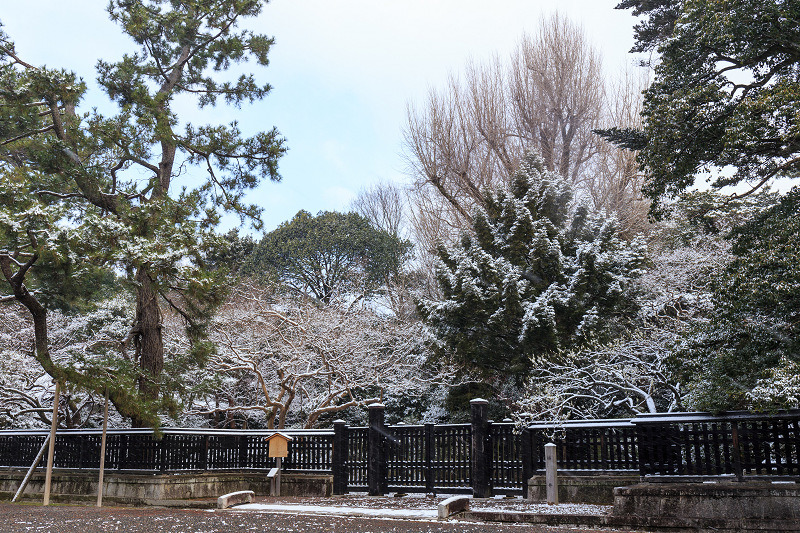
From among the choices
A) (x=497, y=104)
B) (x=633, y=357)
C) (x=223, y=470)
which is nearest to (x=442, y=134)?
(x=497, y=104)

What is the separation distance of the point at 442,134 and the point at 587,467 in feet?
46.7

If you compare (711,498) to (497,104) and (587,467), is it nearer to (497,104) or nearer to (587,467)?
(587,467)

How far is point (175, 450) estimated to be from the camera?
12.3m

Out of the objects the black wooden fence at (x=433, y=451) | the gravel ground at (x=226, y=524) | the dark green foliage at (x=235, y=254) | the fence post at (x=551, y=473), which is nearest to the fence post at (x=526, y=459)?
the black wooden fence at (x=433, y=451)

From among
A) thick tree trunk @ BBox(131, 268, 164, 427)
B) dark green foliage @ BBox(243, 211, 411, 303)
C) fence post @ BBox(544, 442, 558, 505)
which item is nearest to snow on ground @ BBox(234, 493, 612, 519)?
fence post @ BBox(544, 442, 558, 505)

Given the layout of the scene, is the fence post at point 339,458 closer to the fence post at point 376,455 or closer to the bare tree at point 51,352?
the fence post at point 376,455

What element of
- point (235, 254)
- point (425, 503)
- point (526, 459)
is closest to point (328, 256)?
point (235, 254)

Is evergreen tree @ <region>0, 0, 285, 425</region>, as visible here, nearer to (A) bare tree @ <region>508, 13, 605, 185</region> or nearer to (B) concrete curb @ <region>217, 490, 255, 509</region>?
(B) concrete curb @ <region>217, 490, 255, 509</region>

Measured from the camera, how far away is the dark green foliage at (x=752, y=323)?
720 cm

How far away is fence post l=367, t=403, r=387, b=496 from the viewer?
12367mm

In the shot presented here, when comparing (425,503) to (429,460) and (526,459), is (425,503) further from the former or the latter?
(526,459)

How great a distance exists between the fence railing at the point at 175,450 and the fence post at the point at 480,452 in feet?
10.8

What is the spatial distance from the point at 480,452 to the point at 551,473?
1.93 metres

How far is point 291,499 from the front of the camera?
12.0 metres
